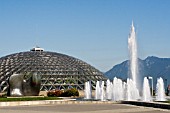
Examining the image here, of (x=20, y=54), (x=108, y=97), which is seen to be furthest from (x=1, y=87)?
(x=108, y=97)

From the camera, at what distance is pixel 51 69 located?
82.2 meters

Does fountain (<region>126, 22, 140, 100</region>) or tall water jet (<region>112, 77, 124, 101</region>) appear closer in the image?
fountain (<region>126, 22, 140, 100</region>)

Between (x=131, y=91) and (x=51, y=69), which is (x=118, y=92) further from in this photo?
(x=51, y=69)

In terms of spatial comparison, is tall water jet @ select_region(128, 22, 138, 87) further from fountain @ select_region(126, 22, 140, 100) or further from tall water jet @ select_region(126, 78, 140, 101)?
tall water jet @ select_region(126, 78, 140, 101)

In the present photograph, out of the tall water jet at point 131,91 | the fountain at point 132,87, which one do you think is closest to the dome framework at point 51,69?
the fountain at point 132,87

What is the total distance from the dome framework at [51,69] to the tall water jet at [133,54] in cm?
3578

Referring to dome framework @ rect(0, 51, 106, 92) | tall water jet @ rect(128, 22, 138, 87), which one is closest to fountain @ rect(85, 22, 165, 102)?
tall water jet @ rect(128, 22, 138, 87)

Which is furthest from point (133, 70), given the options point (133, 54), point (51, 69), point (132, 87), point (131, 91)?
point (51, 69)

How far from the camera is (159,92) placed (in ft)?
119

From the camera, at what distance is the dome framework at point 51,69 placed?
78250 mm

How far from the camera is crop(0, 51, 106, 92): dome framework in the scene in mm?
78250

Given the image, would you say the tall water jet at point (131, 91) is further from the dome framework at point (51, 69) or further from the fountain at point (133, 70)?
the dome framework at point (51, 69)

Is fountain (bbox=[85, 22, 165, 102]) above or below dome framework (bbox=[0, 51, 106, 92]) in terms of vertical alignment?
below

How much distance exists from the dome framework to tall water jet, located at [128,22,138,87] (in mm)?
35781
